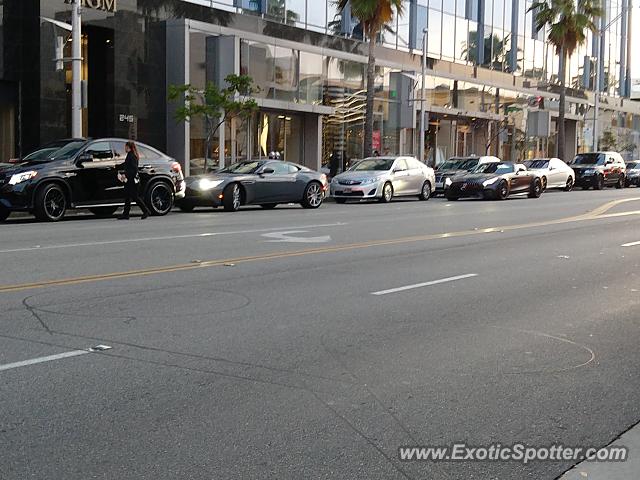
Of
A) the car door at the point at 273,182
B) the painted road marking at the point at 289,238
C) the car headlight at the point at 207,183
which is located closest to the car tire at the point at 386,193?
the car door at the point at 273,182

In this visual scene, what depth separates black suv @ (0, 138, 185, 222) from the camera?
18188mm

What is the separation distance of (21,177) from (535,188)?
21.0 meters

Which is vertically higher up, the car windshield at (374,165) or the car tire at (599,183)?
the car windshield at (374,165)

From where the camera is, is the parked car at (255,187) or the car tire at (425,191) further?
the car tire at (425,191)

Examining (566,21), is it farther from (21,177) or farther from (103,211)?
(21,177)

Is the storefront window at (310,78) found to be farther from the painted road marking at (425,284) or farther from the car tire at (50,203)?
the painted road marking at (425,284)

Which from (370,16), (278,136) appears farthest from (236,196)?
(278,136)

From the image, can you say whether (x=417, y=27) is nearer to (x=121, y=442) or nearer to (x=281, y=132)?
(x=281, y=132)

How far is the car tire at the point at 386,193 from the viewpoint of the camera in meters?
28.8

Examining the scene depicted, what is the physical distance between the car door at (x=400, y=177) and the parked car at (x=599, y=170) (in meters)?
16.1

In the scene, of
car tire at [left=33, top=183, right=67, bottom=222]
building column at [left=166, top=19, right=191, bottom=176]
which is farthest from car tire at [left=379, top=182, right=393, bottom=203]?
car tire at [left=33, top=183, right=67, bottom=222]

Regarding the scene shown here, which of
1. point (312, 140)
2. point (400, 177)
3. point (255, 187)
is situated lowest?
point (255, 187)

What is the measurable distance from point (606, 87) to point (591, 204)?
52518mm

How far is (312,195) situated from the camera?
25.1 meters
